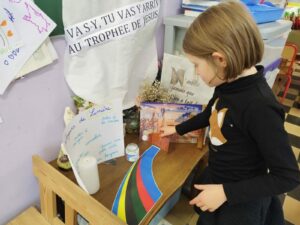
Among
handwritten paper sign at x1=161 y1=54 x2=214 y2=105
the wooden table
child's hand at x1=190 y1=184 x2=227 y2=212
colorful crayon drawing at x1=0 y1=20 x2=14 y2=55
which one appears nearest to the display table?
the wooden table

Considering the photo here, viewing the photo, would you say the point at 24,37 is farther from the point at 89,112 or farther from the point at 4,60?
the point at 89,112

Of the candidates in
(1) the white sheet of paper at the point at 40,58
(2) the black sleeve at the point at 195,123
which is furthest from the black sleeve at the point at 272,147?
(1) the white sheet of paper at the point at 40,58

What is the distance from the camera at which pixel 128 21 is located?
2.84 ft

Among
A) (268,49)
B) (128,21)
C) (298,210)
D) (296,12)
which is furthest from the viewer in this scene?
(296,12)

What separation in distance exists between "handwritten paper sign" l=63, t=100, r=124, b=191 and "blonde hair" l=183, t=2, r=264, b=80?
359mm

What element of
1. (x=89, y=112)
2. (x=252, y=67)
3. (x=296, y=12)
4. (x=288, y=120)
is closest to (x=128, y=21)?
(x=89, y=112)

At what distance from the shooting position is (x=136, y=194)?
0.75m

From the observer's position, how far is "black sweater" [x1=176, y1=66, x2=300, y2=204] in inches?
23.6

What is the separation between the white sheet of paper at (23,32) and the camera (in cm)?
63

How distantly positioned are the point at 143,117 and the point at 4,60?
1.68 ft

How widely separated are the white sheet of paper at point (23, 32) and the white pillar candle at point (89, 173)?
305 mm

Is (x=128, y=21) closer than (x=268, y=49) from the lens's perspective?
Yes

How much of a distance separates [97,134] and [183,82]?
0.44 meters

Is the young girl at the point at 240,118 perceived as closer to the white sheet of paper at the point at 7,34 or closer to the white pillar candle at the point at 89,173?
the white pillar candle at the point at 89,173
